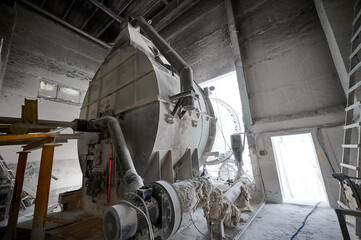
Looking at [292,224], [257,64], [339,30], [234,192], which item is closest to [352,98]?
[339,30]

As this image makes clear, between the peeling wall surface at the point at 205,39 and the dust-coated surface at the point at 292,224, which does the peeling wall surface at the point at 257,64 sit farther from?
the dust-coated surface at the point at 292,224

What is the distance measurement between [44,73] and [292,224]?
1051cm

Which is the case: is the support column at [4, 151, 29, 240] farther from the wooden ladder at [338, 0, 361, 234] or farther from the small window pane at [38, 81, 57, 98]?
the wooden ladder at [338, 0, 361, 234]

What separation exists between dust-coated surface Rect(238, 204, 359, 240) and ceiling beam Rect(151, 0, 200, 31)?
31.0 ft

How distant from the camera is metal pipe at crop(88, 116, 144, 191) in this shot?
2326mm

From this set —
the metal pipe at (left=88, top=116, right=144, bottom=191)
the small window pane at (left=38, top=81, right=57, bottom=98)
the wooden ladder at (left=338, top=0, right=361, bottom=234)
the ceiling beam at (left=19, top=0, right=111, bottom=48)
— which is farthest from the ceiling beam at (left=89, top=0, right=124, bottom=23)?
Result: the wooden ladder at (left=338, top=0, right=361, bottom=234)

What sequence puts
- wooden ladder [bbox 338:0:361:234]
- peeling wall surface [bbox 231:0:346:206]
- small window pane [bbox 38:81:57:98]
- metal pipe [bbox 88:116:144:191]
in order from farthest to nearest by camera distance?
small window pane [bbox 38:81:57:98] < peeling wall surface [bbox 231:0:346:206] < wooden ladder [bbox 338:0:361:234] < metal pipe [bbox 88:116:144:191]

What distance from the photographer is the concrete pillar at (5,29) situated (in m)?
5.81

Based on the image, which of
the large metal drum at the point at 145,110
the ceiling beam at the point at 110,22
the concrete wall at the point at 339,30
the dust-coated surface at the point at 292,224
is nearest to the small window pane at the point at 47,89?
the large metal drum at the point at 145,110

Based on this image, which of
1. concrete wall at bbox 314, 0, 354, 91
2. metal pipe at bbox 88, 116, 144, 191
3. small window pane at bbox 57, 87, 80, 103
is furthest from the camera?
small window pane at bbox 57, 87, 80, 103

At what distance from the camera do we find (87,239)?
279cm

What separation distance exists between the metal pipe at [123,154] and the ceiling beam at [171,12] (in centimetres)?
739

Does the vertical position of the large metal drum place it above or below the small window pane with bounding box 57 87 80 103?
below

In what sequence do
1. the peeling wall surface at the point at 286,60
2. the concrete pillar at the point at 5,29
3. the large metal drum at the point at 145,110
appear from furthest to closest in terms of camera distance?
A: the concrete pillar at the point at 5,29 < the peeling wall surface at the point at 286,60 < the large metal drum at the point at 145,110
